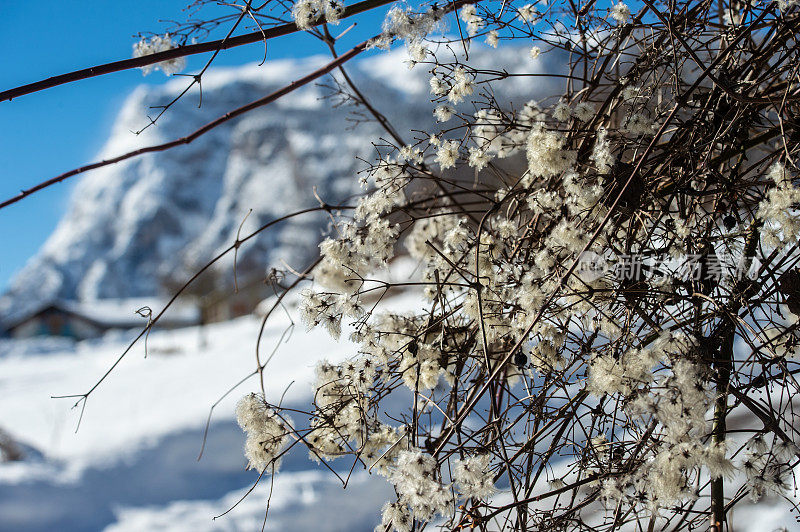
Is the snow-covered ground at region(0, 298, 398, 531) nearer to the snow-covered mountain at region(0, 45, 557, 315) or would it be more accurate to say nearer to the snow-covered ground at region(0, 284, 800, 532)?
the snow-covered ground at region(0, 284, 800, 532)

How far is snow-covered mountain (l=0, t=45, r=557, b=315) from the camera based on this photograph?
2945 centimetres

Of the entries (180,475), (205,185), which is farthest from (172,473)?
(205,185)

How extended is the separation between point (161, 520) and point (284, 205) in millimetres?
28405

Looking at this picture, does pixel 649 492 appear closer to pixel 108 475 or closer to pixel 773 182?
pixel 773 182

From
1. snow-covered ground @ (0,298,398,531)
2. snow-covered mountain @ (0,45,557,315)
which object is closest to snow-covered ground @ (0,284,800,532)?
snow-covered ground @ (0,298,398,531)

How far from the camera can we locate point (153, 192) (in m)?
38.8

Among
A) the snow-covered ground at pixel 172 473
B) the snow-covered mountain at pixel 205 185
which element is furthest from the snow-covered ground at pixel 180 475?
the snow-covered mountain at pixel 205 185

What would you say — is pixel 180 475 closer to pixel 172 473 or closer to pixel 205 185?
pixel 172 473

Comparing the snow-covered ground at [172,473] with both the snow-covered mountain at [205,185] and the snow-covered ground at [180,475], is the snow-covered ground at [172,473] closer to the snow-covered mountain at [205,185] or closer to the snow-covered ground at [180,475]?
the snow-covered ground at [180,475]

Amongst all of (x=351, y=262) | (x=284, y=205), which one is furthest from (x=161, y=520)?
(x=284, y=205)

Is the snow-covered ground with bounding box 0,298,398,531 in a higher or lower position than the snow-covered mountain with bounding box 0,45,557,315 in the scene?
lower

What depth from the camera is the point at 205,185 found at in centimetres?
3850

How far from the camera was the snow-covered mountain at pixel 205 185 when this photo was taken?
29.5m

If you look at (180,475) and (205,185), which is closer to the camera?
(180,475)
